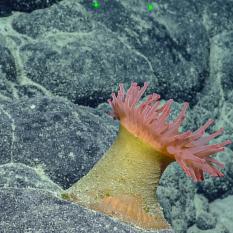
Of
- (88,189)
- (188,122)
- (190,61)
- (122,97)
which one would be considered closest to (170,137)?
(122,97)

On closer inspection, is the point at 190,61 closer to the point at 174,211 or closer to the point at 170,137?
the point at 174,211

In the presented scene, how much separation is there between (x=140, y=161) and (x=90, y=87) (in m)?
2.42

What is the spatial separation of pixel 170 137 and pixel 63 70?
274 centimetres

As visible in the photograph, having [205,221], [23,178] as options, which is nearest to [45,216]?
[23,178]

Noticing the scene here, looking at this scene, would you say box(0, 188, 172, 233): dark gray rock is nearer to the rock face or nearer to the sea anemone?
the rock face

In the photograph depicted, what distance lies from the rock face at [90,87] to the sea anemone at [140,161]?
0.76ft

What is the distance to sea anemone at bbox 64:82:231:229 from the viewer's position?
9.47ft

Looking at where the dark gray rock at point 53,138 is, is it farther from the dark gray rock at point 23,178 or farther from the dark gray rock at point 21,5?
the dark gray rock at point 21,5

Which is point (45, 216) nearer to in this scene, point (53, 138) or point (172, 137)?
point (172, 137)

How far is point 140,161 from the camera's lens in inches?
122

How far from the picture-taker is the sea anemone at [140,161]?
289 cm

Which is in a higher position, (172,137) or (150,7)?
(172,137)

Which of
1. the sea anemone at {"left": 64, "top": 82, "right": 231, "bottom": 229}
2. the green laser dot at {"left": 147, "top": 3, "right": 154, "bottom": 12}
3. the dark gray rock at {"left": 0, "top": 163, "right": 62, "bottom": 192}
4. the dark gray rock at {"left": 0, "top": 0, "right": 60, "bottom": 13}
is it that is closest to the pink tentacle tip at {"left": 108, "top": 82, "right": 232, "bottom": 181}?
the sea anemone at {"left": 64, "top": 82, "right": 231, "bottom": 229}

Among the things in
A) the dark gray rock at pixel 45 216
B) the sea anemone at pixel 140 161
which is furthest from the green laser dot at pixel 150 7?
the dark gray rock at pixel 45 216
